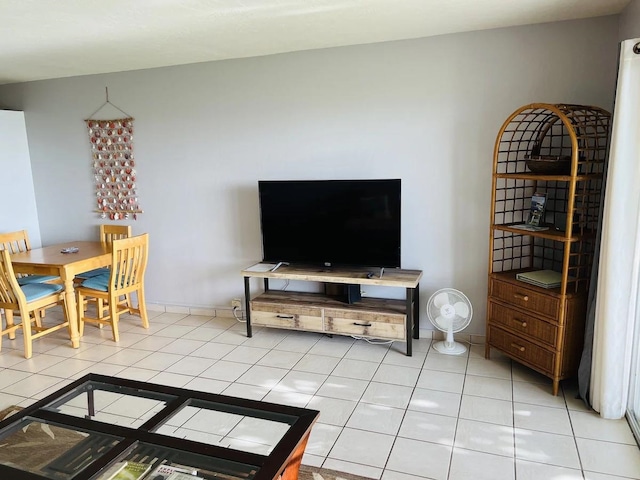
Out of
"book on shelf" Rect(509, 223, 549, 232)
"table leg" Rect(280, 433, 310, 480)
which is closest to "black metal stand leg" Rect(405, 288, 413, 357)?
"book on shelf" Rect(509, 223, 549, 232)

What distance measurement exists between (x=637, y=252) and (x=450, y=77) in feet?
5.85

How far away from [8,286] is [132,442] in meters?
2.62

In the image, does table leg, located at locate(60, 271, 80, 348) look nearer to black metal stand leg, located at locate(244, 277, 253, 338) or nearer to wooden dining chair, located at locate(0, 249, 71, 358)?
wooden dining chair, located at locate(0, 249, 71, 358)

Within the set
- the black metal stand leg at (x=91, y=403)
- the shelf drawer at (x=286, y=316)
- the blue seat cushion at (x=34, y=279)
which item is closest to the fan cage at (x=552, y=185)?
the shelf drawer at (x=286, y=316)

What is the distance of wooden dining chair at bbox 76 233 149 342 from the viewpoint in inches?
161

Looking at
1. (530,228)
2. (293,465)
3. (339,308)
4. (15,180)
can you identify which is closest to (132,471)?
(293,465)

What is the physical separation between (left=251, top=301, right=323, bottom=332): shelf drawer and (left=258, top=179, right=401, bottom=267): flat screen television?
1.28 feet

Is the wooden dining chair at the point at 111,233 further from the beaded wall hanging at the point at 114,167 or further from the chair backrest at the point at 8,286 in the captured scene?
the chair backrest at the point at 8,286

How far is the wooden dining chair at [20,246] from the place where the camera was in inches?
177

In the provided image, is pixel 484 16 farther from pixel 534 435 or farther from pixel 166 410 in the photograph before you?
pixel 166 410

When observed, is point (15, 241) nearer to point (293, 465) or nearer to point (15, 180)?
point (15, 180)

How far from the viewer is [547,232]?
3.08 meters

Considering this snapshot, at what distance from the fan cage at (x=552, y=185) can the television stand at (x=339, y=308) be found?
0.72m

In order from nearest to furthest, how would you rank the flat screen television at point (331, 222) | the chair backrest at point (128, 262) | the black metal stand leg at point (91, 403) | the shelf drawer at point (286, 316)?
the black metal stand leg at point (91, 403) → the flat screen television at point (331, 222) → the shelf drawer at point (286, 316) → the chair backrest at point (128, 262)
